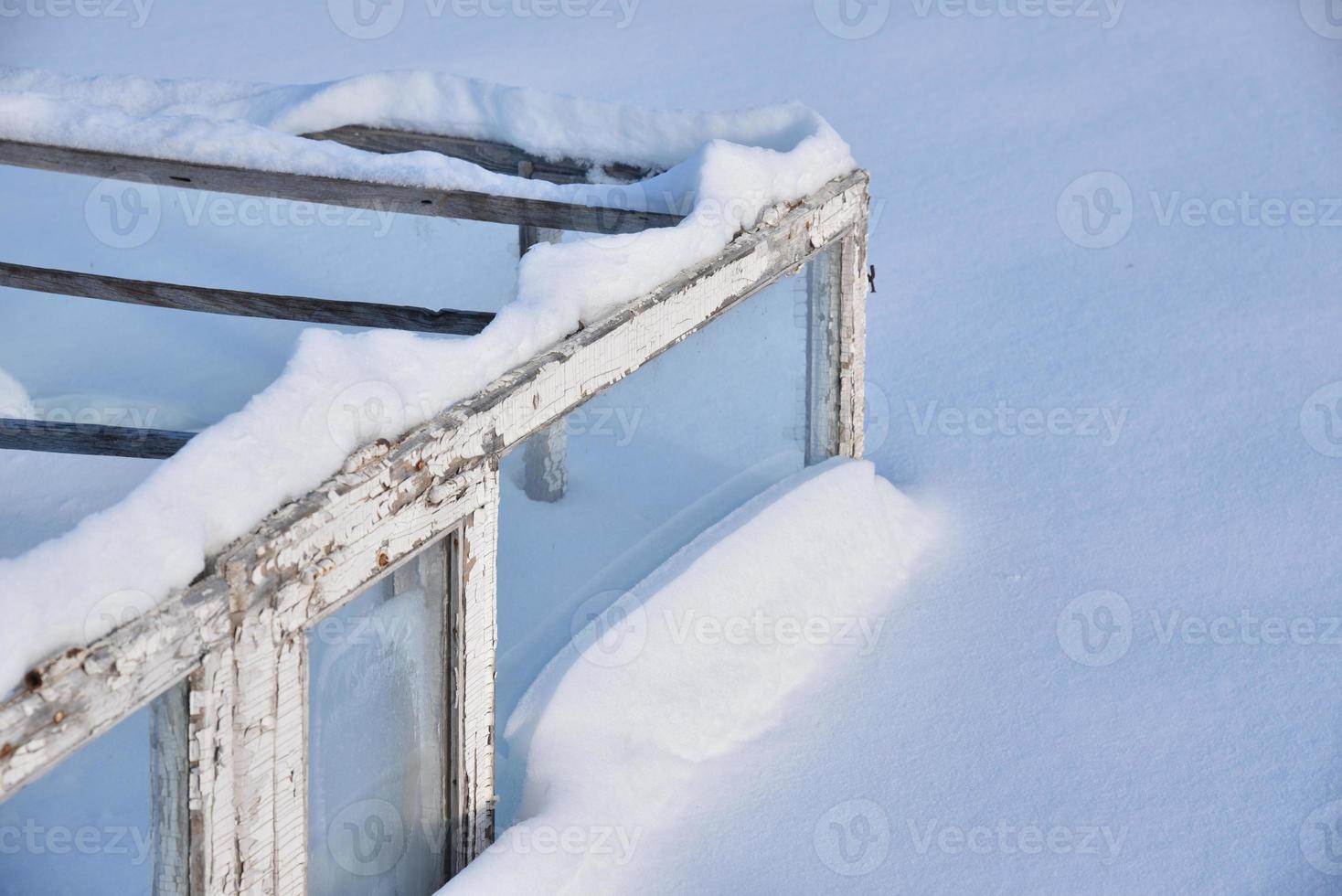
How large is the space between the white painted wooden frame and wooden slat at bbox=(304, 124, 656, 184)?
117cm

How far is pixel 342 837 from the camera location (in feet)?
8.79

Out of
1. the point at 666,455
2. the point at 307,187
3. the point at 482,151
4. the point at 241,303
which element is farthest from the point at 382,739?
the point at 482,151

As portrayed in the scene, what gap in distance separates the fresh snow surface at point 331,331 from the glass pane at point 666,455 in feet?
1.96

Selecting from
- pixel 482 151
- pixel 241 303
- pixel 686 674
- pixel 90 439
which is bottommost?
pixel 686 674

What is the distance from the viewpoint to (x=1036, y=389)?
5.32 meters

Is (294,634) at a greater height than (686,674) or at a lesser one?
lesser

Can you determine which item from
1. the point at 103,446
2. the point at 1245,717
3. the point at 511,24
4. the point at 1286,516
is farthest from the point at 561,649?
the point at 511,24

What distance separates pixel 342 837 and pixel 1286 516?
9.91 feet

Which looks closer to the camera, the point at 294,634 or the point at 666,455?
the point at 294,634

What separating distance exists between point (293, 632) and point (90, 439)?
114 centimetres

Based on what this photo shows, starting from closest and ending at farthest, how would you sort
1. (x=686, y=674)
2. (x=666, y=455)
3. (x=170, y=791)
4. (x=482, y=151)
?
(x=170, y=791) < (x=686, y=674) < (x=482, y=151) < (x=666, y=455)

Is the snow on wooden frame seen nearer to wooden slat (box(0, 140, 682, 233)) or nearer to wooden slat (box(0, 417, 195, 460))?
wooden slat (box(0, 140, 682, 233))

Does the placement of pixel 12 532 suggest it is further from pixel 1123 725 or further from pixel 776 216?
pixel 1123 725

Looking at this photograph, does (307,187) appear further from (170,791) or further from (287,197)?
(170,791)
